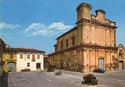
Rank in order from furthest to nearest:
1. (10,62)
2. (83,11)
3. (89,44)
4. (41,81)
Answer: (89,44) < (83,11) < (41,81) < (10,62)

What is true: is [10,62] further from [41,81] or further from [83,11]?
[83,11]

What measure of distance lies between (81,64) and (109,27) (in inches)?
339

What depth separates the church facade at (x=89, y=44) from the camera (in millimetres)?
35781

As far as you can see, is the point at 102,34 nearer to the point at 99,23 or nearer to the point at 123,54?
the point at 99,23

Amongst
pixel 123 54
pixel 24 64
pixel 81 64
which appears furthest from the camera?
pixel 123 54

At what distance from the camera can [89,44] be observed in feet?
119

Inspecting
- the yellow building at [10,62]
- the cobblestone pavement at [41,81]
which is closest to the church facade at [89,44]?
the cobblestone pavement at [41,81]

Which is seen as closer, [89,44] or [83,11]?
[83,11]

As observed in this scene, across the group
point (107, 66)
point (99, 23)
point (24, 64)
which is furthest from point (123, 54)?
point (24, 64)

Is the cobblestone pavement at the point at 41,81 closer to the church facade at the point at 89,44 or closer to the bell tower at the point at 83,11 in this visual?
the church facade at the point at 89,44

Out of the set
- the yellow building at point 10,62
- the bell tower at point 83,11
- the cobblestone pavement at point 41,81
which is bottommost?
the cobblestone pavement at point 41,81

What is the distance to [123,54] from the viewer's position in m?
43.3

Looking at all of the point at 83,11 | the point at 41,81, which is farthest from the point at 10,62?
the point at 83,11

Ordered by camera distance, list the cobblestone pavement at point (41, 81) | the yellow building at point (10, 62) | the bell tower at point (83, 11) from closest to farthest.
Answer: the yellow building at point (10, 62), the cobblestone pavement at point (41, 81), the bell tower at point (83, 11)
